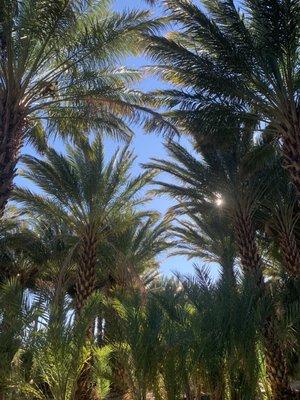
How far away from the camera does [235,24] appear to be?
9953mm

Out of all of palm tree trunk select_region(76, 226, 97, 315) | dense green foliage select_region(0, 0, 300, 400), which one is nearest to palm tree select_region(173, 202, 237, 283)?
dense green foliage select_region(0, 0, 300, 400)

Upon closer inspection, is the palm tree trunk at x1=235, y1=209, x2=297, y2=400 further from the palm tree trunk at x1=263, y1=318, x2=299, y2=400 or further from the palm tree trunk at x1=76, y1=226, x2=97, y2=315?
the palm tree trunk at x1=76, y1=226, x2=97, y2=315

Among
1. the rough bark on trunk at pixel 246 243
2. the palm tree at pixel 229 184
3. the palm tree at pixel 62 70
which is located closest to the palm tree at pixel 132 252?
the palm tree at pixel 229 184

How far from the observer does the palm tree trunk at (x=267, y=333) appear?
28.3 ft

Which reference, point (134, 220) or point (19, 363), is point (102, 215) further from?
point (19, 363)

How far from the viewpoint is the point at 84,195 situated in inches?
513

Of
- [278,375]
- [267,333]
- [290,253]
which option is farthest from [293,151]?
[278,375]

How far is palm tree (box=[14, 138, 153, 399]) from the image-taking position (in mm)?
12547

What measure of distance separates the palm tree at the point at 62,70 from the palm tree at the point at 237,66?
3.70 ft

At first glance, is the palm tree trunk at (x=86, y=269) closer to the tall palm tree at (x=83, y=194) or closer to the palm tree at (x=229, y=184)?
the tall palm tree at (x=83, y=194)

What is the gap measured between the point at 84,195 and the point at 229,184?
4180mm

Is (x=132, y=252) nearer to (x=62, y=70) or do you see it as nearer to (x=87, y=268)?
(x=87, y=268)

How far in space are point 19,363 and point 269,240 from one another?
9.47 m

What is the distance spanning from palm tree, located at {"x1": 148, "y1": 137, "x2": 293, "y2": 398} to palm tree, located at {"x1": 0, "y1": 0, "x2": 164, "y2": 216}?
2557 mm
